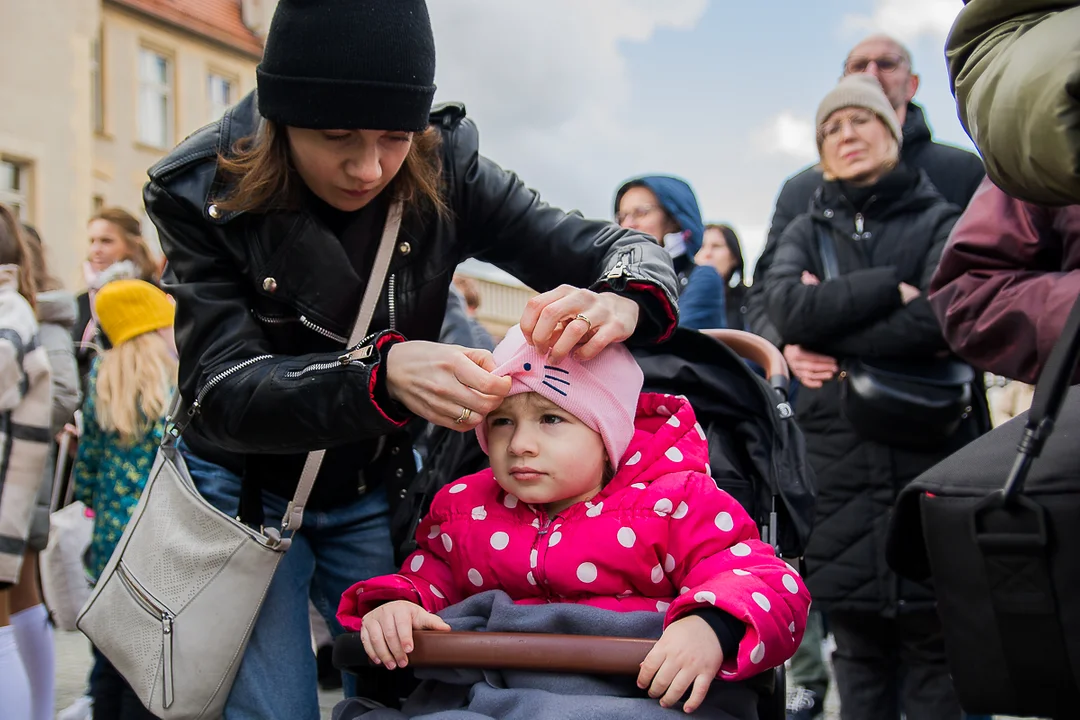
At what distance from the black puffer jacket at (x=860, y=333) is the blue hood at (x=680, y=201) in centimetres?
89

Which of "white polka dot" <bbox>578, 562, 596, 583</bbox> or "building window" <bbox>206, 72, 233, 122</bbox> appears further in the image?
"building window" <bbox>206, 72, 233, 122</bbox>

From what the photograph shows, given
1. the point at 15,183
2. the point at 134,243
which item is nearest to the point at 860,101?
the point at 134,243

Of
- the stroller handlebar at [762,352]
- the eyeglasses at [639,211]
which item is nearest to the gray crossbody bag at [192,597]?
the stroller handlebar at [762,352]

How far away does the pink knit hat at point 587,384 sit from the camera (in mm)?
2373

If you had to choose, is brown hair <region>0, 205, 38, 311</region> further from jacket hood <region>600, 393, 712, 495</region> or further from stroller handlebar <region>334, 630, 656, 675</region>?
stroller handlebar <region>334, 630, 656, 675</region>

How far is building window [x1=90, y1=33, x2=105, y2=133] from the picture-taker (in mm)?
21062

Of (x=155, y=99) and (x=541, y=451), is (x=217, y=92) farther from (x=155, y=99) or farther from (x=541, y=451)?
(x=541, y=451)

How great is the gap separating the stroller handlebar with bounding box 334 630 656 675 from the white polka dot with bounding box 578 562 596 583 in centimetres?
27

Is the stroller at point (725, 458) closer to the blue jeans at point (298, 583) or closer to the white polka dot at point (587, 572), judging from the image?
the blue jeans at point (298, 583)

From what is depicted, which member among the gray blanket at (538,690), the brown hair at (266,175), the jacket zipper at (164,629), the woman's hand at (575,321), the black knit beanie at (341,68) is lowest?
the jacket zipper at (164,629)

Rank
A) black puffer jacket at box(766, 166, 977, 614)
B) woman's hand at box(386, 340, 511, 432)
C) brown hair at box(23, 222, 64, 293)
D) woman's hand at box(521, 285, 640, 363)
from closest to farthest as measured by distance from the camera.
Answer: woman's hand at box(386, 340, 511, 432) < woman's hand at box(521, 285, 640, 363) < black puffer jacket at box(766, 166, 977, 614) < brown hair at box(23, 222, 64, 293)

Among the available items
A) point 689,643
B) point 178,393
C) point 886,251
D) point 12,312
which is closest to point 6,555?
point 12,312

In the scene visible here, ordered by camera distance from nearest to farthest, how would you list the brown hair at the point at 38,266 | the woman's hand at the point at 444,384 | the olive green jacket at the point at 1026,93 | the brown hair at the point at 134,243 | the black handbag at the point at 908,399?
1. the olive green jacket at the point at 1026,93
2. the woman's hand at the point at 444,384
3. the black handbag at the point at 908,399
4. the brown hair at the point at 38,266
5. the brown hair at the point at 134,243

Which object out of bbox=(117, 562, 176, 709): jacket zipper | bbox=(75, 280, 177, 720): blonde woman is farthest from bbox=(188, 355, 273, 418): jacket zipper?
bbox=(75, 280, 177, 720): blonde woman
